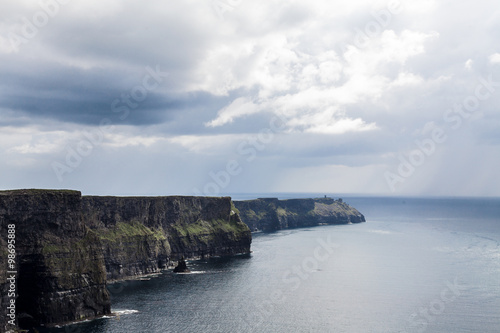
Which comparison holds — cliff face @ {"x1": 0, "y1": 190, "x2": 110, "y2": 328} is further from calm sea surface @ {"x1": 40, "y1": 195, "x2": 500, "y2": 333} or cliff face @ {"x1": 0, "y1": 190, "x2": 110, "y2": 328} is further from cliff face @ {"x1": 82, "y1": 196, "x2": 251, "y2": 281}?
cliff face @ {"x1": 82, "y1": 196, "x2": 251, "y2": 281}

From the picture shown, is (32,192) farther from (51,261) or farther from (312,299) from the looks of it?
(312,299)

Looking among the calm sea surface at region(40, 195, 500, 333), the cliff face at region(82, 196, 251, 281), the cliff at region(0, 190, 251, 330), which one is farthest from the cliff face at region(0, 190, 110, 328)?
the cliff face at region(82, 196, 251, 281)

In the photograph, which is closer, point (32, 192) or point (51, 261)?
point (51, 261)

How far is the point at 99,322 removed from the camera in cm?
9544

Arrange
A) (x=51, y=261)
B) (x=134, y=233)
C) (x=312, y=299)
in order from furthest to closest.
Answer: (x=134, y=233)
(x=312, y=299)
(x=51, y=261)

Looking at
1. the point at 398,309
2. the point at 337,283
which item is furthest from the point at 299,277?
the point at 398,309

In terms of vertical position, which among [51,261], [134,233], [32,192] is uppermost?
[32,192]

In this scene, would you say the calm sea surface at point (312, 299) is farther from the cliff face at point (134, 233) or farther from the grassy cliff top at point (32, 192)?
the grassy cliff top at point (32, 192)

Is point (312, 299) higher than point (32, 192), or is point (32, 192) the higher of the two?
point (32, 192)

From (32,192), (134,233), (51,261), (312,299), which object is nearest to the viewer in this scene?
(51,261)

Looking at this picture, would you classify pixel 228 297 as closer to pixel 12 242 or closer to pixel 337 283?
pixel 337 283

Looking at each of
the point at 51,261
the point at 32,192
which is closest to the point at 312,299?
the point at 51,261

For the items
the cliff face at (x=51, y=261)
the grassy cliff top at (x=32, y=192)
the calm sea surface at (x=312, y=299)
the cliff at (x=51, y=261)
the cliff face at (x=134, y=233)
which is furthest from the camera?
the cliff face at (x=134, y=233)

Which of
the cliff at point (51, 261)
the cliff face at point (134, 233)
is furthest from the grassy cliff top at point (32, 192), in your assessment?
the cliff face at point (134, 233)
